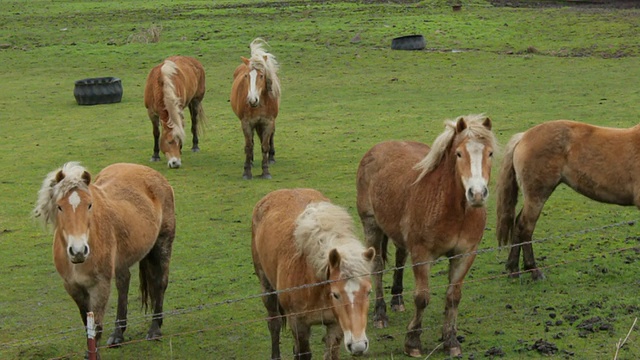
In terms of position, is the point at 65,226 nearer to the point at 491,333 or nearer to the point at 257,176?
→ the point at 491,333

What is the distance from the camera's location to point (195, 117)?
617 inches

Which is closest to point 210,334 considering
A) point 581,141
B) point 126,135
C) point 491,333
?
point 491,333

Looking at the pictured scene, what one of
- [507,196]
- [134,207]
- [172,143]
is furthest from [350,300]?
[172,143]

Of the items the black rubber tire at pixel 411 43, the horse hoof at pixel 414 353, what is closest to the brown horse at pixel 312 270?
the horse hoof at pixel 414 353

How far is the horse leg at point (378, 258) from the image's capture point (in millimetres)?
7633

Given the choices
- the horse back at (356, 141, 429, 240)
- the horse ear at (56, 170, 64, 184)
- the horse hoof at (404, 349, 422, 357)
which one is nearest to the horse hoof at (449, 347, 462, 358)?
the horse hoof at (404, 349, 422, 357)

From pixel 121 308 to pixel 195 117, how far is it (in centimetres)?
838

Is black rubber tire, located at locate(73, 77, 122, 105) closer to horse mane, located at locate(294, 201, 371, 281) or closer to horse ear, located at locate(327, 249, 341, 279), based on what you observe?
horse mane, located at locate(294, 201, 371, 281)

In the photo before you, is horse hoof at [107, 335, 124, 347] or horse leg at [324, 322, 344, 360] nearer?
horse leg at [324, 322, 344, 360]

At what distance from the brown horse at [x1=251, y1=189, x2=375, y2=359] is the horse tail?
2.70 metres

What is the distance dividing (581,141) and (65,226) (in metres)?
4.85

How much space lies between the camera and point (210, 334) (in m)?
7.69

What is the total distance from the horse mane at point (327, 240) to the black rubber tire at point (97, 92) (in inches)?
561

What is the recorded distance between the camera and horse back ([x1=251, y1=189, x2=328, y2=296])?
6117 mm
